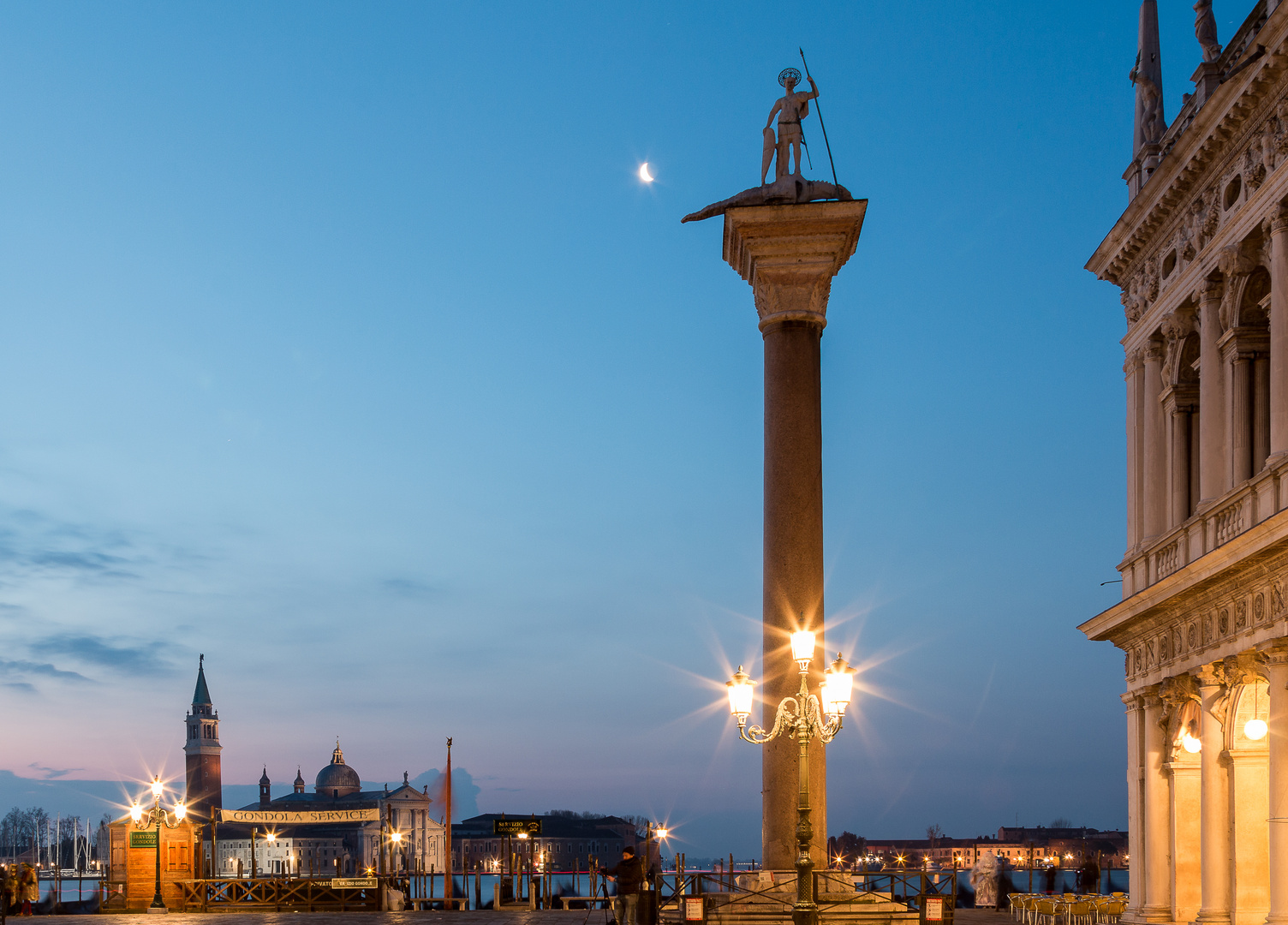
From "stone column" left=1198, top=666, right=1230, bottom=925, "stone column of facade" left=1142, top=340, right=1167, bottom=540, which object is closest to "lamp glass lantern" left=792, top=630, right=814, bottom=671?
"stone column" left=1198, top=666, right=1230, bottom=925

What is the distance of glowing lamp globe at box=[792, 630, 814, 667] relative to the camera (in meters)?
15.4

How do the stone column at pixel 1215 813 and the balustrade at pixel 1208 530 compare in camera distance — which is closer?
the balustrade at pixel 1208 530

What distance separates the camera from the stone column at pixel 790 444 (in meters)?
18.2

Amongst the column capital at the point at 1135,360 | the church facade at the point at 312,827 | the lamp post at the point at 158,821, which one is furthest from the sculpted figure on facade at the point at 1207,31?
the church facade at the point at 312,827

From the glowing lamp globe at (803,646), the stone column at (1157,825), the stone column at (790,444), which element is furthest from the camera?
the stone column at (1157,825)

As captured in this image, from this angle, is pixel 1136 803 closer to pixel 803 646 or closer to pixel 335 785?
pixel 803 646

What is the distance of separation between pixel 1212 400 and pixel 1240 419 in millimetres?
931

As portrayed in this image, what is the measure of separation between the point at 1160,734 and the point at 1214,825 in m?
3.76

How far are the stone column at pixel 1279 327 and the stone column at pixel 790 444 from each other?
21.3 ft

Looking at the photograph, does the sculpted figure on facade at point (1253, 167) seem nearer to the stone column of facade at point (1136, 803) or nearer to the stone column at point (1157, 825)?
the stone column at point (1157, 825)

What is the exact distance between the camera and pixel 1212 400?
79.4ft

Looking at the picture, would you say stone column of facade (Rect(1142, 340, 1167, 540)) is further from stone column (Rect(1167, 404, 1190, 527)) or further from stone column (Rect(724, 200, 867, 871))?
stone column (Rect(724, 200, 867, 871))

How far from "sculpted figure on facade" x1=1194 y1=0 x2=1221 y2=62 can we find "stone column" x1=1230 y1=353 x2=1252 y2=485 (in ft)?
18.1

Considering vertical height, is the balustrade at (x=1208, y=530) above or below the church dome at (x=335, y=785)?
above
